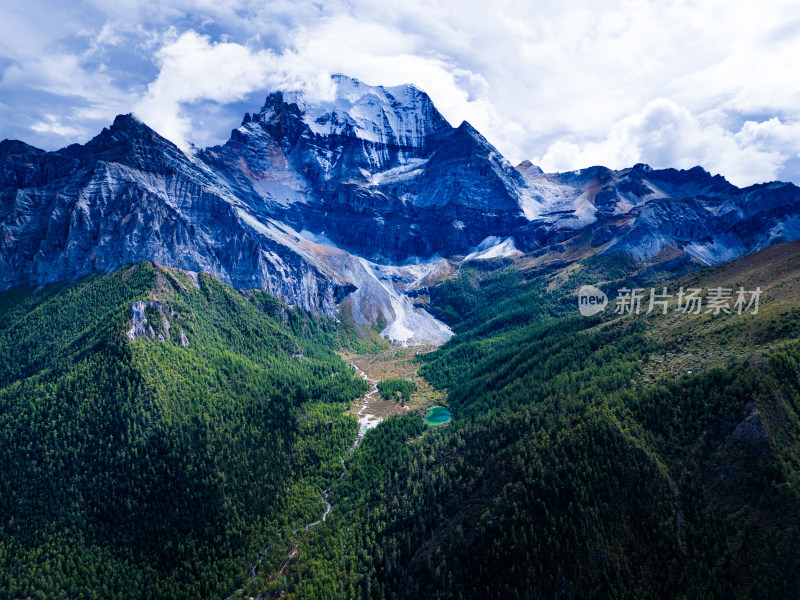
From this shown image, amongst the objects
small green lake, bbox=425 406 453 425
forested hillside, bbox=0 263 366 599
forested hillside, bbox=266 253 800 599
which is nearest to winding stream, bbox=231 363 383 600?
forested hillside, bbox=0 263 366 599

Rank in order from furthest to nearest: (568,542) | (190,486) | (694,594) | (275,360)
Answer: (275,360), (190,486), (568,542), (694,594)

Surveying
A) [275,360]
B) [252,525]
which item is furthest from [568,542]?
[275,360]

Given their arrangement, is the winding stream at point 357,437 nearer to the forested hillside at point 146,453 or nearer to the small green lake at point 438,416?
the forested hillside at point 146,453

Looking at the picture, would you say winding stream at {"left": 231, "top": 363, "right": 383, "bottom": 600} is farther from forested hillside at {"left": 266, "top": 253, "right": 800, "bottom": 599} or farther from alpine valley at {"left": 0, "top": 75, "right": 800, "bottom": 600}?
forested hillside at {"left": 266, "top": 253, "right": 800, "bottom": 599}

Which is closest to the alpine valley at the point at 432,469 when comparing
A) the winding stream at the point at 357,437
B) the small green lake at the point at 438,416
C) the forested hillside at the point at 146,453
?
the forested hillside at the point at 146,453

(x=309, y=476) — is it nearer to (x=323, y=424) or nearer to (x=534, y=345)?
(x=323, y=424)

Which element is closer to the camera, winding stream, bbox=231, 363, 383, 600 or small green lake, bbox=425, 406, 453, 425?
winding stream, bbox=231, 363, 383, 600
